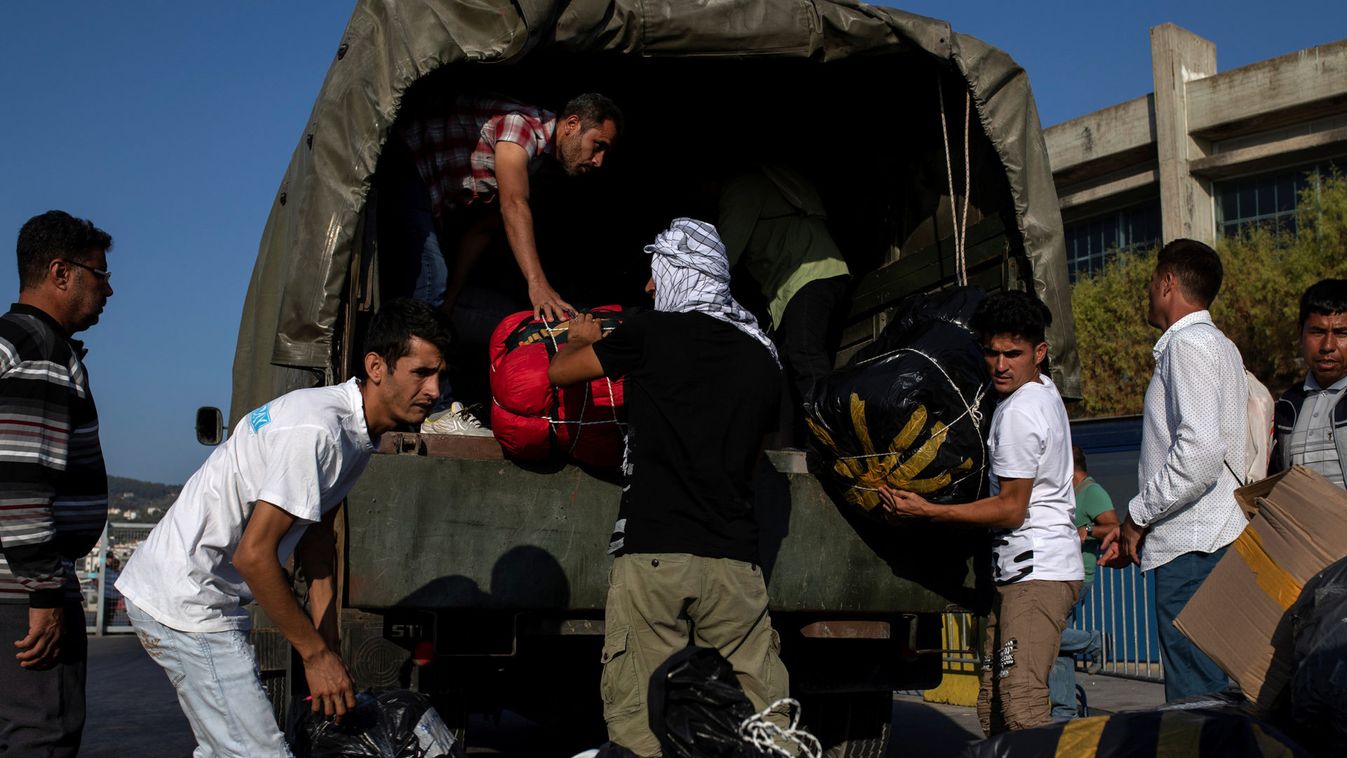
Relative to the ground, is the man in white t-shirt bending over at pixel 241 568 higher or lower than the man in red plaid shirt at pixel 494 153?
lower

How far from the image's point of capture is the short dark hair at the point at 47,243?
3510 mm

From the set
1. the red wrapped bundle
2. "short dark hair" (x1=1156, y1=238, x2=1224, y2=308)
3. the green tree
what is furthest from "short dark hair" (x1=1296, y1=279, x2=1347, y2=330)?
the green tree

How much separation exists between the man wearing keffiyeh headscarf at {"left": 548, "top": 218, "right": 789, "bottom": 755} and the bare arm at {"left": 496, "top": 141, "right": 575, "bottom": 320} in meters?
0.60

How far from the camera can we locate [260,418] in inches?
118

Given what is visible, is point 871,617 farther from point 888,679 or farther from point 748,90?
point 748,90

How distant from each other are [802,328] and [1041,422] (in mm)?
1930

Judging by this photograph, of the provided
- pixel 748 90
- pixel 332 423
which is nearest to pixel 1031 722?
pixel 332 423

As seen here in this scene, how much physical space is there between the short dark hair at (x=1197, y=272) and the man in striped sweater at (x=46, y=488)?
3498 mm

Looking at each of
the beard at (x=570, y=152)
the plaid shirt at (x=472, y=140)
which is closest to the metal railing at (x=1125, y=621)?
the beard at (x=570, y=152)

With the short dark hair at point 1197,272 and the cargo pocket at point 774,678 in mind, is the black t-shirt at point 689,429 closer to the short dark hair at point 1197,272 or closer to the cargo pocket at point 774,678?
the cargo pocket at point 774,678

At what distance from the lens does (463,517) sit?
3.94 metres

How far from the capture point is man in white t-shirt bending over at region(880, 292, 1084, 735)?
3.86m

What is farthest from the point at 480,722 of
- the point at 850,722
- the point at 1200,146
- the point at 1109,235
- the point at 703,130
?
the point at 1109,235

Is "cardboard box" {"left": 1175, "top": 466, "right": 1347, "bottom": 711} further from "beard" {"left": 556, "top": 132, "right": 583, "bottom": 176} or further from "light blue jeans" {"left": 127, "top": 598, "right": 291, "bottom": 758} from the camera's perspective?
"beard" {"left": 556, "top": 132, "right": 583, "bottom": 176}
